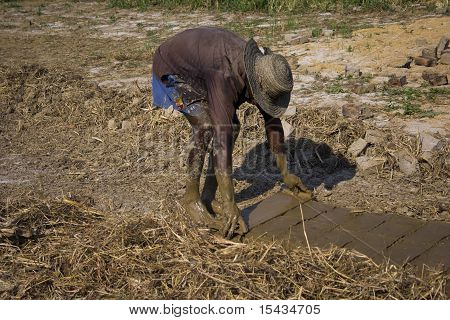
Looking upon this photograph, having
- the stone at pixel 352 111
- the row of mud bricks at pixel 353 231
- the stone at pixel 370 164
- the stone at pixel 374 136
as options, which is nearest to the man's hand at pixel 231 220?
the row of mud bricks at pixel 353 231

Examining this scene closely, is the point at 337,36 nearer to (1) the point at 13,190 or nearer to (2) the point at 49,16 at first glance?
(1) the point at 13,190

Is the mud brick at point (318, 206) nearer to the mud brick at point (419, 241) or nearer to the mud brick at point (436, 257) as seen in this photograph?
→ the mud brick at point (419, 241)

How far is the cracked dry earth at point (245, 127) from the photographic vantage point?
16.8 ft

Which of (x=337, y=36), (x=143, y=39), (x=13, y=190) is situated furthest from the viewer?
(x=143, y=39)

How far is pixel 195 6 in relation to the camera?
14.0 m

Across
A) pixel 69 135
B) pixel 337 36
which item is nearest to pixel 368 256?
pixel 69 135

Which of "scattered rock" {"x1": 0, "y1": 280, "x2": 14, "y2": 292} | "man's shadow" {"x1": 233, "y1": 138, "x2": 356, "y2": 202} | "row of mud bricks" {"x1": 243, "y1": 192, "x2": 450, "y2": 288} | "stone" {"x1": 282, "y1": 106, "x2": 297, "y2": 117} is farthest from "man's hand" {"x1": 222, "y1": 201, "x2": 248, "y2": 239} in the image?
"stone" {"x1": 282, "y1": 106, "x2": 297, "y2": 117}

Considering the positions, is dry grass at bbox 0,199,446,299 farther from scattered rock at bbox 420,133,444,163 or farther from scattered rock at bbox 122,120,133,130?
scattered rock at bbox 122,120,133,130

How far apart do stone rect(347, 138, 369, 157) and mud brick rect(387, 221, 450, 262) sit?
1.31 metres

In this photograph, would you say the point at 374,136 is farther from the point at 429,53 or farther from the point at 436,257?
the point at 429,53

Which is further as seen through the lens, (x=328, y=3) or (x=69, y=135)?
(x=328, y=3)

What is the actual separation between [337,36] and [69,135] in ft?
16.6

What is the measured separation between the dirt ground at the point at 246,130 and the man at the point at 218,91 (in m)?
0.60

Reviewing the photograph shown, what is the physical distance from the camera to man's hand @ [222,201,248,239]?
3.97 metres
